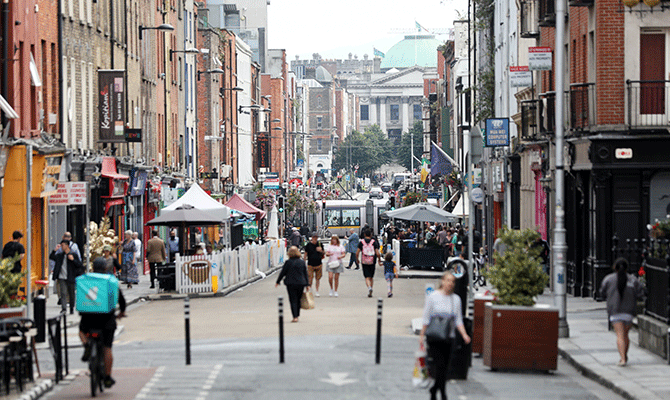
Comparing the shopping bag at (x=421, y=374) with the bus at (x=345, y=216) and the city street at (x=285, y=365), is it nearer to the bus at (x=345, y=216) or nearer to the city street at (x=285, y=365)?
the city street at (x=285, y=365)

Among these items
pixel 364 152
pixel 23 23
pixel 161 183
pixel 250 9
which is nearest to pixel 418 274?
pixel 161 183

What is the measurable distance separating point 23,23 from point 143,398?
1656 cm

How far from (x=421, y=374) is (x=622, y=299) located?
16.6ft

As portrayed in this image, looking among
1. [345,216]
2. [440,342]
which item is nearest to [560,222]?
[440,342]

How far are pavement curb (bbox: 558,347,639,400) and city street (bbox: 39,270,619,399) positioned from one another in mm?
97

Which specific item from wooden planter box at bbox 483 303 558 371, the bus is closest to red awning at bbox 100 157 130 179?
wooden planter box at bbox 483 303 558 371

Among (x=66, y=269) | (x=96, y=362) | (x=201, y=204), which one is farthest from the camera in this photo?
(x=201, y=204)

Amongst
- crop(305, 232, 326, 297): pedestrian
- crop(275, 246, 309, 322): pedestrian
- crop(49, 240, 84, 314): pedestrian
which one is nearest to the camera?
crop(275, 246, 309, 322): pedestrian

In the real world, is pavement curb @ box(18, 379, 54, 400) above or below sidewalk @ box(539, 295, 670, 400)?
above

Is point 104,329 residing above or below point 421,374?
above

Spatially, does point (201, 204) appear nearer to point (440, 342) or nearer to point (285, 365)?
point (285, 365)

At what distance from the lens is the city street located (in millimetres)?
13812

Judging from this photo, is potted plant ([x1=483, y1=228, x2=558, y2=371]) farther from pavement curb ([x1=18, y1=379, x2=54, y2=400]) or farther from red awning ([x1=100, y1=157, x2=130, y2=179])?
red awning ([x1=100, y1=157, x2=130, y2=179])

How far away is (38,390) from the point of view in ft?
45.8
